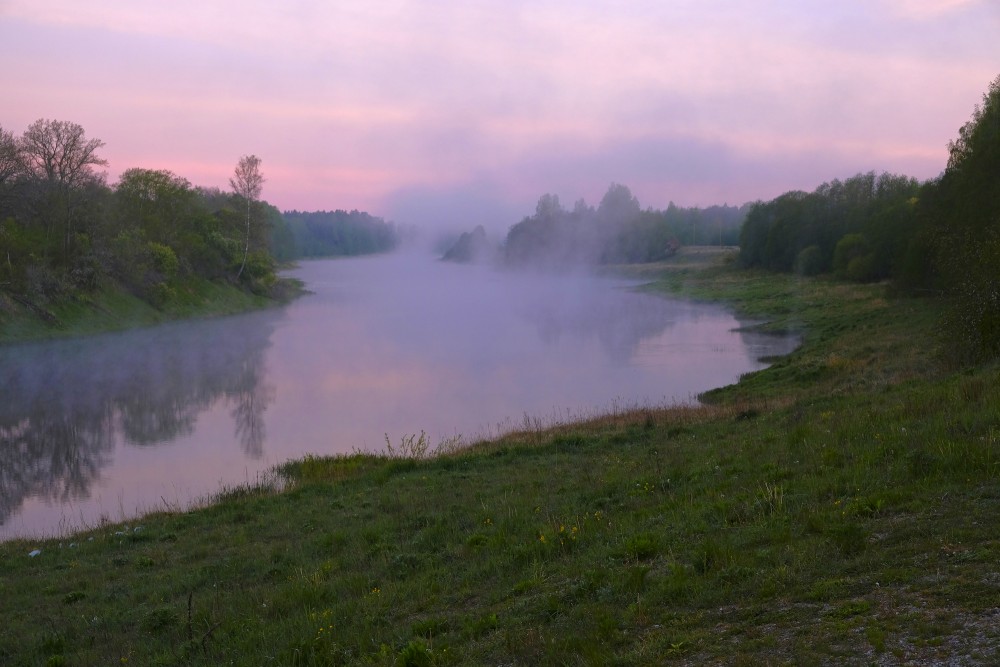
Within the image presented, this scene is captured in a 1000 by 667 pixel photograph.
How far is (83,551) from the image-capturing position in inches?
413

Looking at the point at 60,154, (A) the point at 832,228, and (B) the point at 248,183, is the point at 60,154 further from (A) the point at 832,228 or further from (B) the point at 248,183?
(A) the point at 832,228

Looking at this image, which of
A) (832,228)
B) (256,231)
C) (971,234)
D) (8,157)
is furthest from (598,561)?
(832,228)

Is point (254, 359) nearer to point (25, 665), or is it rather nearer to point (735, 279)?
point (25, 665)

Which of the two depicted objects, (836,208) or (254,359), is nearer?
(254,359)

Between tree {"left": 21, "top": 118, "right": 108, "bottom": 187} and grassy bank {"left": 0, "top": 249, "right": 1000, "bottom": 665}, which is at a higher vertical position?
tree {"left": 21, "top": 118, "right": 108, "bottom": 187}

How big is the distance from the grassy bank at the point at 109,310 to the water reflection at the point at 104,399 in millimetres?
1333

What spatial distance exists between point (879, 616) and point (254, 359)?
33.9m

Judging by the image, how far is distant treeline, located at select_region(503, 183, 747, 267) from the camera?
4826 inches

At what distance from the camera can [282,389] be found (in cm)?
2792

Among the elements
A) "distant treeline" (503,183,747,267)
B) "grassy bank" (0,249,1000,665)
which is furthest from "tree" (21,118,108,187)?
"distant treeline" (503,183,747,267)

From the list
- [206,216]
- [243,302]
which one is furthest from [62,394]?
[206,216]

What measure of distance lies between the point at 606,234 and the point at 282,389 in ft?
378

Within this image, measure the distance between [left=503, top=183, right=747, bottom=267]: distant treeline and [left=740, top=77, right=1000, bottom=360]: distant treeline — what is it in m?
38.4

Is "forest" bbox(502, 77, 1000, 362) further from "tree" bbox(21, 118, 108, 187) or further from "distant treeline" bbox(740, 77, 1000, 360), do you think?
Result: "tree" bbox(21, 118, 108, 187)
